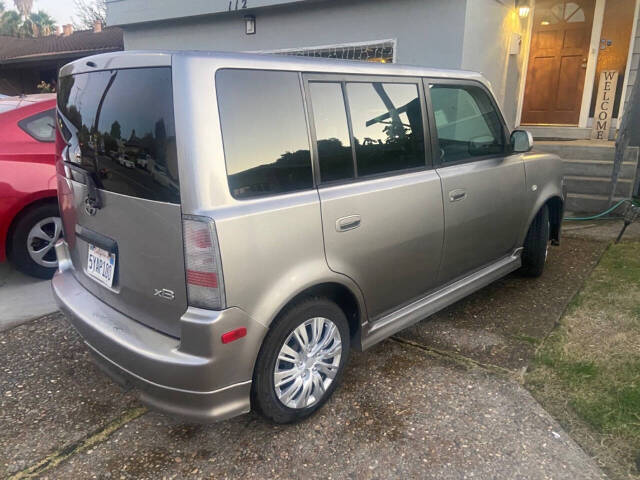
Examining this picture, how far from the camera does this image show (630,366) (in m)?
3.01

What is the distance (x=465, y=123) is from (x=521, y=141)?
625mm

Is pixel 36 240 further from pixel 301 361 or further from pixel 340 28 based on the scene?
pixel 340 28

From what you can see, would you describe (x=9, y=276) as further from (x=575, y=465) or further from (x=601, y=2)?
(x=601, y=2)

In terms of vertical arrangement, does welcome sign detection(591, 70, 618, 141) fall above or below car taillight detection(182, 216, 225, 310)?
above

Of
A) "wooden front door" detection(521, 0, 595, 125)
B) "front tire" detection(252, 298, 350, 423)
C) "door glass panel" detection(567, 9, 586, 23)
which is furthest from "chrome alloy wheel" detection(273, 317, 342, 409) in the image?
"door glass panel" detection(567, 9, 586, 23)

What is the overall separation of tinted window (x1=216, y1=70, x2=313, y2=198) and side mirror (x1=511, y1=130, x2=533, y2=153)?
6.90 feet

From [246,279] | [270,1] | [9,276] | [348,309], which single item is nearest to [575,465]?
[348,309]

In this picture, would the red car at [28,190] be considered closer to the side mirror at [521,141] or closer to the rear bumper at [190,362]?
the rear bumper at [190,362]

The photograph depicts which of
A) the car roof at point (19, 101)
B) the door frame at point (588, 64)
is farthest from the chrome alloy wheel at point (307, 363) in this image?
the door frame at point (588, 64)

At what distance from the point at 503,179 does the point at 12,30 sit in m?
53.1

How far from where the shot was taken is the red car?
4.17m

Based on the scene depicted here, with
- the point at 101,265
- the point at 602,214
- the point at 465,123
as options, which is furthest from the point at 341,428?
the point at 602,214

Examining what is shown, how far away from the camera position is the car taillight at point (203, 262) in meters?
1.96

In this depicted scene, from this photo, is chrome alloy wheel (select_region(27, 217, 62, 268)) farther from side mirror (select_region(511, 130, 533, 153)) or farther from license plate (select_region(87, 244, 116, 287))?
side mirror (select_region(511, 130, 533, 153))
